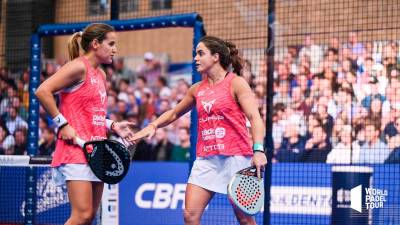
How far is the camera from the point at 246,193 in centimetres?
622

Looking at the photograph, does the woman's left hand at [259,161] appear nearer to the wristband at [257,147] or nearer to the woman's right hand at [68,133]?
the wristband at [257,147]

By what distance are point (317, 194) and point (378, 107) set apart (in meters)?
1.31

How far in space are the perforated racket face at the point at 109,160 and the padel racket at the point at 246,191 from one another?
1.04 m

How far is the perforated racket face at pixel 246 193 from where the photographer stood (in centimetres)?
615

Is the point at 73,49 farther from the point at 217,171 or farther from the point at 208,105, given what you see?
the point at 217,171

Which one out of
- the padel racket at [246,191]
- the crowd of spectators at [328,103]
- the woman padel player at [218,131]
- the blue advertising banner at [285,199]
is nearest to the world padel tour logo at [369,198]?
the blue advertising banner at [285,199]

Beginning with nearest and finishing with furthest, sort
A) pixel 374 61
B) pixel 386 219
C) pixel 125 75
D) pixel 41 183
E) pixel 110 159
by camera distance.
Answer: pixel 110 159 → pixel 386 219 → pixel 374 61 → pixel 41 183 → pixel 125 75

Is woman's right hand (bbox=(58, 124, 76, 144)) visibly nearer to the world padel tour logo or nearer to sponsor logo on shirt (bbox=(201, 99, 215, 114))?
sponsor logo on shirt (bbox=(201, 99, 215, 114))

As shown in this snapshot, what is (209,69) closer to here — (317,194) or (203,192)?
(203,192)

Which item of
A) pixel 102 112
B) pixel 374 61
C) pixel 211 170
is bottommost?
pixel 211 170

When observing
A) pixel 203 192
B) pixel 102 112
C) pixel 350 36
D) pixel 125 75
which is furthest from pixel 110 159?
pixel 125 75

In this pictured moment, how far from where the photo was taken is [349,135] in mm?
9086

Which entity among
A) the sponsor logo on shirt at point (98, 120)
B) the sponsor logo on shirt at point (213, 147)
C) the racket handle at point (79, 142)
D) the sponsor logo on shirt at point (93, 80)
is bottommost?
the sponsor logo on shirt at point (213, 147)

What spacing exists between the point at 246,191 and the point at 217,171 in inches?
18.5
